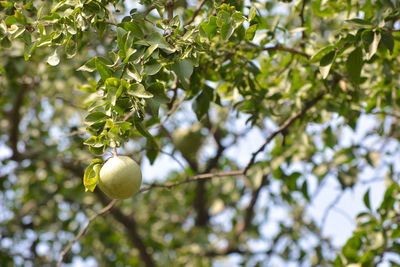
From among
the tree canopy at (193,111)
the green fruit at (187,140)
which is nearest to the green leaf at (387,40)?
the tree canopy at (193,111)

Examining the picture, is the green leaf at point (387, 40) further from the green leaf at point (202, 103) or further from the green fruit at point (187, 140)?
the green fruit at point (187, 140)

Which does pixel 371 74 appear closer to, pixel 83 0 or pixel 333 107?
pixel 333 107

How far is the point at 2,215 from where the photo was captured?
4.64 m

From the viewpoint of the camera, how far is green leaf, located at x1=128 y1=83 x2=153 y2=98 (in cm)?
148

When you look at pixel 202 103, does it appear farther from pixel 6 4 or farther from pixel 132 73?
pixel 6 4

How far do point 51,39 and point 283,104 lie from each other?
1487mm

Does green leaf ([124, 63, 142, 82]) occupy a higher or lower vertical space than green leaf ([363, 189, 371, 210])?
lower

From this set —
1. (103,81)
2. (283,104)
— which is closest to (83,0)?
(103,81)

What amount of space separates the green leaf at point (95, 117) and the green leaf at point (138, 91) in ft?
0.39

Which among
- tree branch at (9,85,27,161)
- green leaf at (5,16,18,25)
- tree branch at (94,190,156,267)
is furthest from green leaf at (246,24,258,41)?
tree branch at (94,190,156,267)

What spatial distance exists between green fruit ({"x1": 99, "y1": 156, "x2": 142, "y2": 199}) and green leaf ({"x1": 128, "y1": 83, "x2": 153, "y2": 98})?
0.22 meters

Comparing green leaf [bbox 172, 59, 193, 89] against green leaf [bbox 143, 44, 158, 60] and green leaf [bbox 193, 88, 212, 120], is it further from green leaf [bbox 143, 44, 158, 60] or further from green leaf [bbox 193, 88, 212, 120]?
green leaf [bbox 193, 88, 212, 120]

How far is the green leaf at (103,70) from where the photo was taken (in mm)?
1539

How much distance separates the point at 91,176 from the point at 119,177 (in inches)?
→ 3.4
